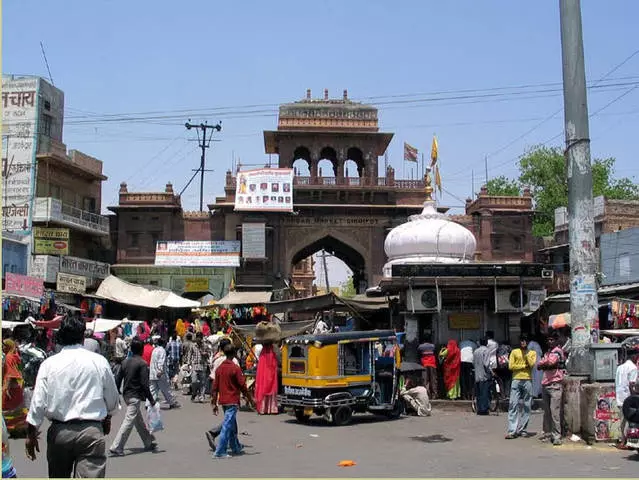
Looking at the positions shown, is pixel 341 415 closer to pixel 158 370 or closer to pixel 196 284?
pixel 158 370

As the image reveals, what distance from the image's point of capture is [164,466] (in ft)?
28.6

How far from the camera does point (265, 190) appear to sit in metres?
37.5

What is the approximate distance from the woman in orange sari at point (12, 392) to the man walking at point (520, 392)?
661cm

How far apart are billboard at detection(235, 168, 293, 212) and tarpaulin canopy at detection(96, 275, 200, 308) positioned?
23.3 feet

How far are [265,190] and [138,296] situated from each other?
872 centimetres

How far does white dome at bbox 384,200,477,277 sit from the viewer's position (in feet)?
63.6

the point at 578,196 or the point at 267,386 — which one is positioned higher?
the point at 578,196

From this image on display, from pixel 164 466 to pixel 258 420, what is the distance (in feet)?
17.6

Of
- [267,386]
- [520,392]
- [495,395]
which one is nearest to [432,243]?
[495,395]

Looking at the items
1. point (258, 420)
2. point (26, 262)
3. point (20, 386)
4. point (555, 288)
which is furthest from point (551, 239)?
point (20, 386)

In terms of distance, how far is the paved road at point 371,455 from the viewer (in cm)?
818

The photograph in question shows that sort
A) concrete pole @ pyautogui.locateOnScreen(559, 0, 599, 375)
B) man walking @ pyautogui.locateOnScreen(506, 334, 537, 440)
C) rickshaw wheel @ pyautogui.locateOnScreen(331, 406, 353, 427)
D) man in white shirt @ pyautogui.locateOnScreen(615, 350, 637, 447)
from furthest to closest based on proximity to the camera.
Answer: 1. rickshaw wheel @ pyautogui.locateOnScreen(331, 406, 353, 427)
2. man walking @ pyautogui.locateOnScreen(506, 334, 537, 440)
3. concrete pole @ pyautogui.locateOnScreen(559, 0, 599, 375)
4. man in white shirt @ pyautogui.locateOnScreen(615, 350, 637, 447)

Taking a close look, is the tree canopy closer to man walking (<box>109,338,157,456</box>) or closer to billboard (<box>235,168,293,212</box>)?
billboard (<box>235,168,293,212</box>)

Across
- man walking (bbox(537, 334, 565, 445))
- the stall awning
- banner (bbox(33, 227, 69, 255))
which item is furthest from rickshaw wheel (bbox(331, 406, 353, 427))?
banner (bbox(33, 227, 69, 255))
